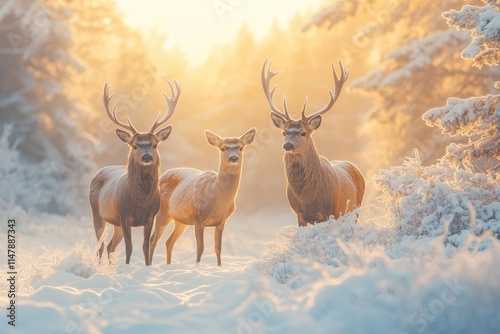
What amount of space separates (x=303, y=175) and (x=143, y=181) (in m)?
2.13

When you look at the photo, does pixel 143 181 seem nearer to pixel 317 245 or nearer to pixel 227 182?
pixel 227 182

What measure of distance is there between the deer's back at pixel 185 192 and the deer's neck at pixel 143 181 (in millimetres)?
896

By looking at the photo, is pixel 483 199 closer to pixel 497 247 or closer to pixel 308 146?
pixel 497 247

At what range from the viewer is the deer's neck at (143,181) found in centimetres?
895

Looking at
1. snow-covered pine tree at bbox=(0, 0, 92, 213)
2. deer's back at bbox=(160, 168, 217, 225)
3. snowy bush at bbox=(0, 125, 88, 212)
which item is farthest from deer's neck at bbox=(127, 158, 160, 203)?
snow-covered pine tree at bbox=(0, 0, 92, 213)

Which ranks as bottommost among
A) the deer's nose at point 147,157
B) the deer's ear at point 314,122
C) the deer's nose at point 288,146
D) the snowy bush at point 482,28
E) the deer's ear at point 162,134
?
the deer's nose at point 147,157

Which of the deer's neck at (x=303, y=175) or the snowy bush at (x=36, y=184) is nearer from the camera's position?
the deer's neck at (x=303, y=175)

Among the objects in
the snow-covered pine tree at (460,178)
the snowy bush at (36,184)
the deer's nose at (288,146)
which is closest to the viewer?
the snow-covered pine tree at (460,178)

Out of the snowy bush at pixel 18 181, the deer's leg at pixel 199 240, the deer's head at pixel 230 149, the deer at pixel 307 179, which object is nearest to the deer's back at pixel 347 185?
the deer at pixel 307 179

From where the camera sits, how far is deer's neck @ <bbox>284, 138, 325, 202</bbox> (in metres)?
8.57

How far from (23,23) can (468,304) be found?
749 inches

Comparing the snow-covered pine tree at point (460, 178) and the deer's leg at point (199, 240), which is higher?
the snow-covered pine tree at point (460, 178)

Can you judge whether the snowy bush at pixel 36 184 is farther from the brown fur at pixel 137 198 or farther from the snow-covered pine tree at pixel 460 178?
the snow-covered pine tree at pixel 460 178

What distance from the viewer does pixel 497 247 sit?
529 centimetres
